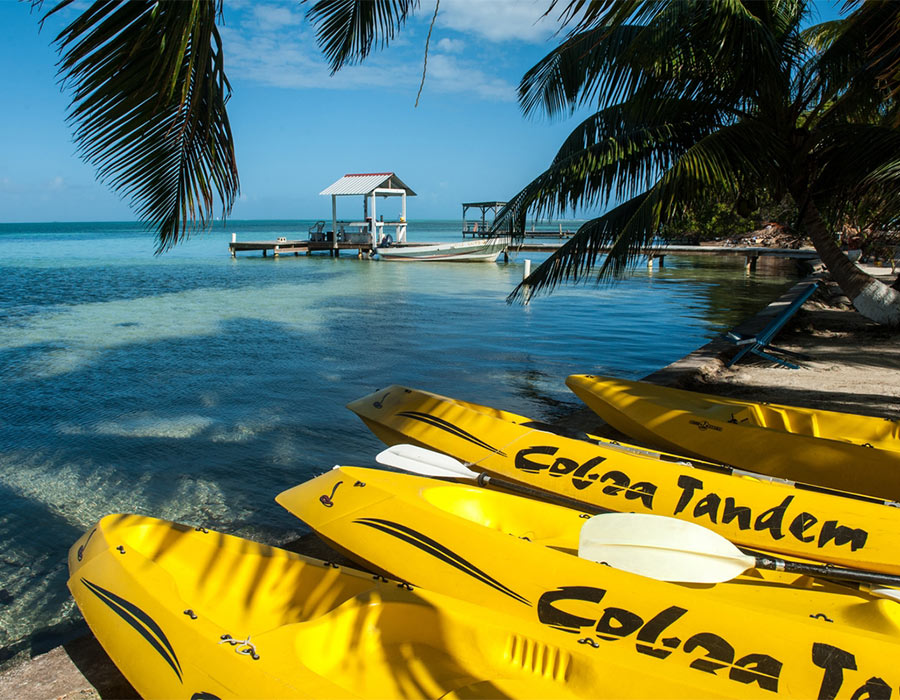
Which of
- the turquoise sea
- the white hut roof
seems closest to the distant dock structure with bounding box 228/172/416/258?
the white hut roof

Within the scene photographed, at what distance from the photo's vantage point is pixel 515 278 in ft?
97.2

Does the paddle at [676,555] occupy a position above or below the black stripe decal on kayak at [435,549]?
above

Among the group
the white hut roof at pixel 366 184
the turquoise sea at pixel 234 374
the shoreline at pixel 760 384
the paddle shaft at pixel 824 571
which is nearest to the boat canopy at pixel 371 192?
the white hut roof at pixel 366 184

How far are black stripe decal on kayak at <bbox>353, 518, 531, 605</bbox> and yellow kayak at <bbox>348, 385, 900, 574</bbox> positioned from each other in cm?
140

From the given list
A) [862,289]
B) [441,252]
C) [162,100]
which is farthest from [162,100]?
[441,252]

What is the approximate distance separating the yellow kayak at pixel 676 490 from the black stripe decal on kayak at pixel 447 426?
0.01 metres

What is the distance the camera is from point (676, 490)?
422 centimetres

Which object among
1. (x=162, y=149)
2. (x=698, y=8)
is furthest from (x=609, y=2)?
(x=698, y=8)

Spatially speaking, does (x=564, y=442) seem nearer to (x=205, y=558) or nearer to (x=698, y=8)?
(x=205, y=558)

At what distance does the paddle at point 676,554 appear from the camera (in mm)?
3104

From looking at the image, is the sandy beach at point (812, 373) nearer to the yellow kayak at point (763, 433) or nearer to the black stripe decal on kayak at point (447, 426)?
the yellow kayak at point (763, 433)

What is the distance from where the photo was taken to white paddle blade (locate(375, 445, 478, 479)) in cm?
457

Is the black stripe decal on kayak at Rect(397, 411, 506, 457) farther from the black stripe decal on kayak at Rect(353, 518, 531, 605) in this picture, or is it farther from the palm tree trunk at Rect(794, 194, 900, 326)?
the palm tree trunk at Rect(794, 194, 900, 326)

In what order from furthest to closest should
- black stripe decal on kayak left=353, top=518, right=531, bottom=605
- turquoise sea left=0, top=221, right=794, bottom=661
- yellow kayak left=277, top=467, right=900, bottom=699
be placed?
turquoise sea left=0, top=221, right=794, bottom=661, black stripe decal on kayak left=353, top=518, right=531, bottom=605, yellow kayak left=277, top=467, right=900, bottom=699
